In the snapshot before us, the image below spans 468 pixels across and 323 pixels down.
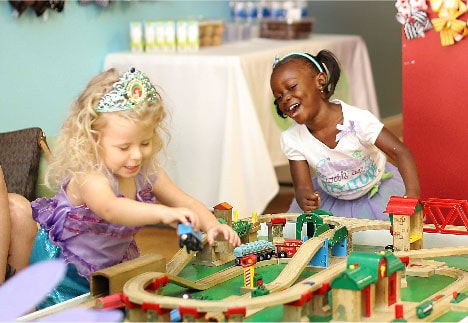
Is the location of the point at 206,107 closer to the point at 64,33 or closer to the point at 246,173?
the point at 246,173

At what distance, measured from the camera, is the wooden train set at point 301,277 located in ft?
5.21

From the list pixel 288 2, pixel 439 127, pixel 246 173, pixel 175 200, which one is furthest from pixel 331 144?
pixel 288 2

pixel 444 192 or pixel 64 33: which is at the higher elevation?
pixel 64 33

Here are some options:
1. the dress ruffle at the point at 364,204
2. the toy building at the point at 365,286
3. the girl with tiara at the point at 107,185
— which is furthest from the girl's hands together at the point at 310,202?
the toy building at the point at 365,286

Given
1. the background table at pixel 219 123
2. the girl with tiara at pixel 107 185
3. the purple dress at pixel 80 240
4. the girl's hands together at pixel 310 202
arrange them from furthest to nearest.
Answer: the background table at pixel 219 123 < the girl's hands together at pixel 310 202 < the purple dress at pixel 80 240 < the girl with tiara at pixel 107 185

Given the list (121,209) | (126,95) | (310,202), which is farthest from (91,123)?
(310,202)

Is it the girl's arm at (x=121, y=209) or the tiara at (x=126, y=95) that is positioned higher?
the tiara at (x=126, y=95)

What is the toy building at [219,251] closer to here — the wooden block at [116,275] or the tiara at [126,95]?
the wooden block at [116,275]

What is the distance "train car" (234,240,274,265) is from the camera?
2023mm

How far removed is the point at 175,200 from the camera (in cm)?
206

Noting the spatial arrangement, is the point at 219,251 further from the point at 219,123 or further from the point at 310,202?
the point at 219,123

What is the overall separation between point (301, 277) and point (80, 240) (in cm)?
48

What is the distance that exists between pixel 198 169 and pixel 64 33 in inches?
31.6

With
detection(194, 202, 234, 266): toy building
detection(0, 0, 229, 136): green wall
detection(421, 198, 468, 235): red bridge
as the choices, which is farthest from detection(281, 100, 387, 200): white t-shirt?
detection(0, 0, 229, 136): green wall
